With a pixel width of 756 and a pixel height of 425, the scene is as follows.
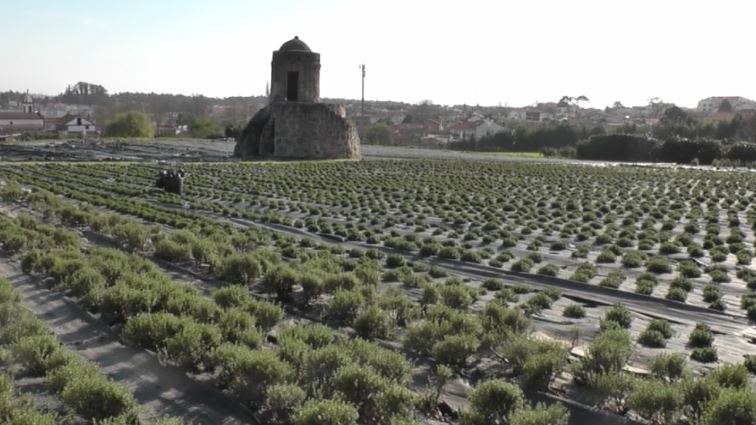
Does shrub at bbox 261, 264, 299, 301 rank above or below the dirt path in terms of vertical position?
above

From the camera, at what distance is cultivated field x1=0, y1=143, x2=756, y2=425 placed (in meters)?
6.40

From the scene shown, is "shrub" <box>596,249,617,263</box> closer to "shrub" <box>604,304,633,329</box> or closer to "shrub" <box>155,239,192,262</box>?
"shrub" <box>604,304,633,329</box>

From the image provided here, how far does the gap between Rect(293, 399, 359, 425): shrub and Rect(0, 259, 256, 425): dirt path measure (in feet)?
2.30

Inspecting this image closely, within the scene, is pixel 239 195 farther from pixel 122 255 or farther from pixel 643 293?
pixel 643 293

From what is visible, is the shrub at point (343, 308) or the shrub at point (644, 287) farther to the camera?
the shrub at point (644, 287)

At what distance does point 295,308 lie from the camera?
1003 centimetres

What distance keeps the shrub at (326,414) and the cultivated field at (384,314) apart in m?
0.01

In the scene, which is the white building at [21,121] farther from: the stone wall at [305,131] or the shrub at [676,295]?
the shrub at [676,295]

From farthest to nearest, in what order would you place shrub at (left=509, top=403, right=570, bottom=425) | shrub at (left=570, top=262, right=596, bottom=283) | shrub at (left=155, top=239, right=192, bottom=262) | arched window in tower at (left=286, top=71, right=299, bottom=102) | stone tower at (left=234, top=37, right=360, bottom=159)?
1. arched window in tower at (left=286, top=71, right=299, bottom=102)
2. stone tower at (left=234, top=37, right=360, bottom=159)
3. shrub at (left=155, top=239, right=192, bottom=262)
4. shrub at (left=570, top=262, right=596, bottom=283)
5. shrub at (left=509, top=403, right=570, bottom=425)

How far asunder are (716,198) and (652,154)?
1433 inches

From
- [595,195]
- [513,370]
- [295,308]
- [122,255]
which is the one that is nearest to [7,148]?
[595,195]

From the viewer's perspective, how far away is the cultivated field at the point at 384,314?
640 cm

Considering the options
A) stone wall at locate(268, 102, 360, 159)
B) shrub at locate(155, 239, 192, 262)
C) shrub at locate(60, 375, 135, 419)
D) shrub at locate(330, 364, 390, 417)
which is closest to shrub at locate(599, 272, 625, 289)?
shrub at locate(330, 364, 390, 417)


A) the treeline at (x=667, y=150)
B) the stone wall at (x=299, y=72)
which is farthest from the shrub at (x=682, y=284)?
the treeline at (x=667, y=150)
